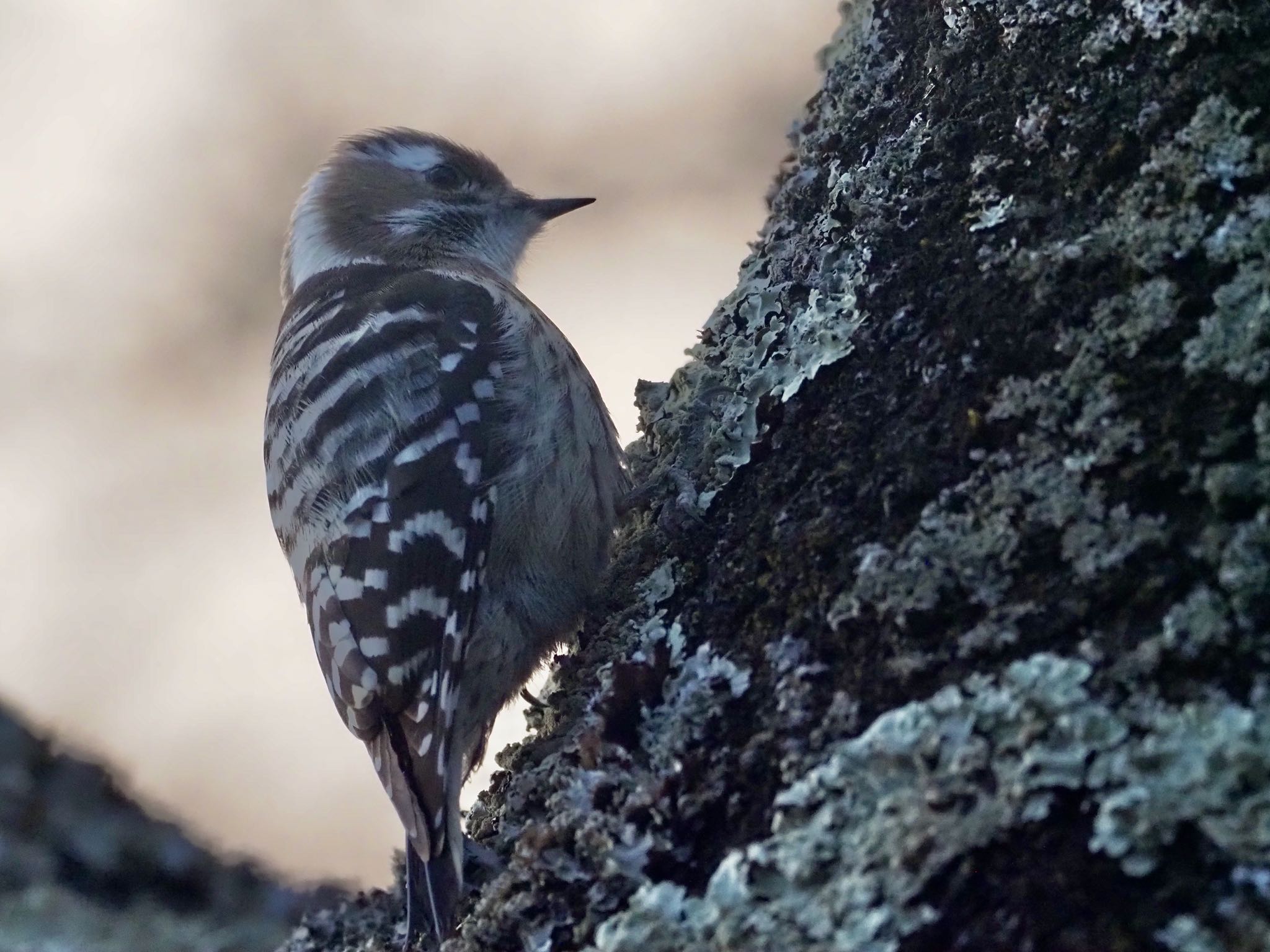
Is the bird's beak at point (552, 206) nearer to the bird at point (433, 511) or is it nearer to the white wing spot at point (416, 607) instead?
the bird at point (433, 511)

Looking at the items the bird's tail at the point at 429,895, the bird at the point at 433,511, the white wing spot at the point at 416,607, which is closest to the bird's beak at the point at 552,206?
the bird at the point at 433,511

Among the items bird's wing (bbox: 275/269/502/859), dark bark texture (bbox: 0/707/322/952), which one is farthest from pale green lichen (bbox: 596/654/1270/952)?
dark bark texture (bbox: 0/707/322/952)

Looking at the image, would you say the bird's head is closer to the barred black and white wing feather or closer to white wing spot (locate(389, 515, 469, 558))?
the barred black and white wing feather

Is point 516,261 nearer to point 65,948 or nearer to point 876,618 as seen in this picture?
point 65,948

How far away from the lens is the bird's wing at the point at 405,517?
8.10ft

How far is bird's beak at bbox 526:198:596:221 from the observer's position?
14.0 feet

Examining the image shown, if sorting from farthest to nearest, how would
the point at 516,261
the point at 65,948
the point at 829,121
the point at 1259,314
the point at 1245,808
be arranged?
the point at 516,261, the point at 65,948, the point at 829,121, the point at 1259,314, the point at 1245,808

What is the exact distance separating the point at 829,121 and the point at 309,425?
1.48 meters

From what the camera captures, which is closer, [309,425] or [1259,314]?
[1259,314]

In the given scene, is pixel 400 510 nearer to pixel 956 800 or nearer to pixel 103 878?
pixel 103 878

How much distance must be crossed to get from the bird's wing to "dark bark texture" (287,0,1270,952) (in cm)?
47

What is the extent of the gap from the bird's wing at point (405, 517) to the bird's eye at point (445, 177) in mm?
1287

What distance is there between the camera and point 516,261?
4.35 metres

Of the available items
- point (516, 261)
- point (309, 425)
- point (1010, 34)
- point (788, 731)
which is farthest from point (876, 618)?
point (516, 261)
